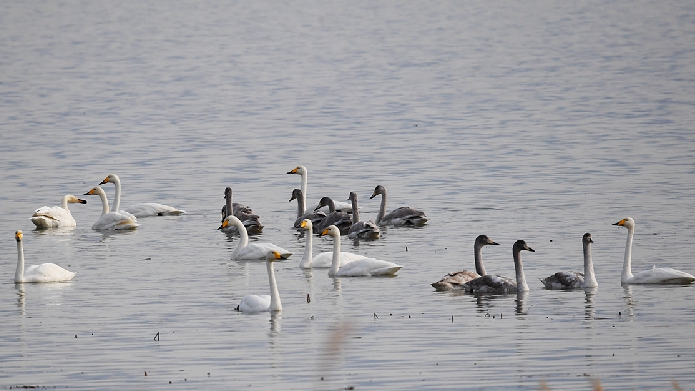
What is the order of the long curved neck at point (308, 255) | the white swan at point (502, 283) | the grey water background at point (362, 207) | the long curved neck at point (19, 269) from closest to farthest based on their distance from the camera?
the grey water background at point (362, 207) < the white swan at point (502, 283) < the long curved neck at point (19, 269) < the long curved neck at point (308, 255)

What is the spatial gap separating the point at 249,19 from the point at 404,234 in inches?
4534

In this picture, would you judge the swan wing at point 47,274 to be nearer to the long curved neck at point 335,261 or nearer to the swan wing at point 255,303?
the swan wing at point 255,303

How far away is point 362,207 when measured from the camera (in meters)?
27.9

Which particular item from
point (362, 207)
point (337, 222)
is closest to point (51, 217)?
point (337, 222)

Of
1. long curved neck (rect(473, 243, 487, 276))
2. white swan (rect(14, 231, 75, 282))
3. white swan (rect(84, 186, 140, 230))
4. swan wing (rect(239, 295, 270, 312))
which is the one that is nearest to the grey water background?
swan wing (rect(239, 295, 270, 312))

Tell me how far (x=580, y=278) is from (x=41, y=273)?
24.1 ft

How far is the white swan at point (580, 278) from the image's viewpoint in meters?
18.0

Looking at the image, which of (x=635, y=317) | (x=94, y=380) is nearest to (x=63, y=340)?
(x=94, y=380)

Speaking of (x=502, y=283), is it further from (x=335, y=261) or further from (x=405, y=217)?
(x=405, y=217)

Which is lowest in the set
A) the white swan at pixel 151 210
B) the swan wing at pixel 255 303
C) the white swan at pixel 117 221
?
the swan wing at pixel 255 303

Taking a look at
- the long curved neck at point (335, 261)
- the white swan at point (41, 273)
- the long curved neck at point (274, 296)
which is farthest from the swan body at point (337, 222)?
the long curved neck at point (274, 296)

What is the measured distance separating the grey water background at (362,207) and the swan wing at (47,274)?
0.22 meters

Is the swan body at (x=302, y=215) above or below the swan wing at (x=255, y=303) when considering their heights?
above

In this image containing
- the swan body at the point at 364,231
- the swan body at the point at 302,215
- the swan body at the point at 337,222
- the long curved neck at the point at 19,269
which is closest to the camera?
the long curved neck at the point at 19,269
